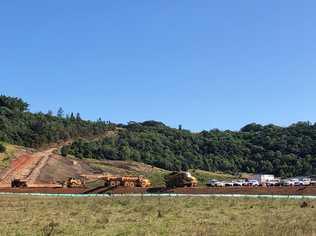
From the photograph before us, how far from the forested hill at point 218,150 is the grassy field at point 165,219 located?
85371 mm

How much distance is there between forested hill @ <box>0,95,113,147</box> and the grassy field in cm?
8920

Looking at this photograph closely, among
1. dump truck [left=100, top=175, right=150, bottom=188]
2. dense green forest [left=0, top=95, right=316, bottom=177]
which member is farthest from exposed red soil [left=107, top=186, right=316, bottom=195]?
dense green forest [left=0, top=95, right=316, bottom=177]

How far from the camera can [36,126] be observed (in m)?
153

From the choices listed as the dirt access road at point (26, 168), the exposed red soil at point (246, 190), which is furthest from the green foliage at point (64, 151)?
the exposed red soil at point (246, 190)

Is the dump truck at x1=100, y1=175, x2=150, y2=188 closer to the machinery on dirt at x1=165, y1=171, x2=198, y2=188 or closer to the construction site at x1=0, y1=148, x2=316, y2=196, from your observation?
the construction site at x1=0, y1=148, x2=316, y2=196

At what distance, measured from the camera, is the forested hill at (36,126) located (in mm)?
144000

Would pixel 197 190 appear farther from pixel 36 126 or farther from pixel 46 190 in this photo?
pixel 36 126

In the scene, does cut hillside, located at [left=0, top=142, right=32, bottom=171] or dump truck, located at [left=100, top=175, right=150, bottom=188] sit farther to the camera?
cut hillside, located at [left=0, top=142, right=32, bottom=171]

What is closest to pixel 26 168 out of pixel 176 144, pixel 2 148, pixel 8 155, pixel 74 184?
pixel 8 155

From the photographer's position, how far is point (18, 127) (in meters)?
150

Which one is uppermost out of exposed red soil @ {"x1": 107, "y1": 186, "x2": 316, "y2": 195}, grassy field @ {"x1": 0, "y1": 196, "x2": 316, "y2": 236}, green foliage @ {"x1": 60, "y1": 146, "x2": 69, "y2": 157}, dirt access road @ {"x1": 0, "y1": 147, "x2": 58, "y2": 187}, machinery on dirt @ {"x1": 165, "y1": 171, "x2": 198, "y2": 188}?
green foliage @ {"x1": 60, "y1": 146, "x2": 69, "y2": 157}

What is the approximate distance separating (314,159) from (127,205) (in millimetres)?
109635

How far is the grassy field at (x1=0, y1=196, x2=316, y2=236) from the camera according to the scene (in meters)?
26.8

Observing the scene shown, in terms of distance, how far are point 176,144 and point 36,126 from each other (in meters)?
38.6
